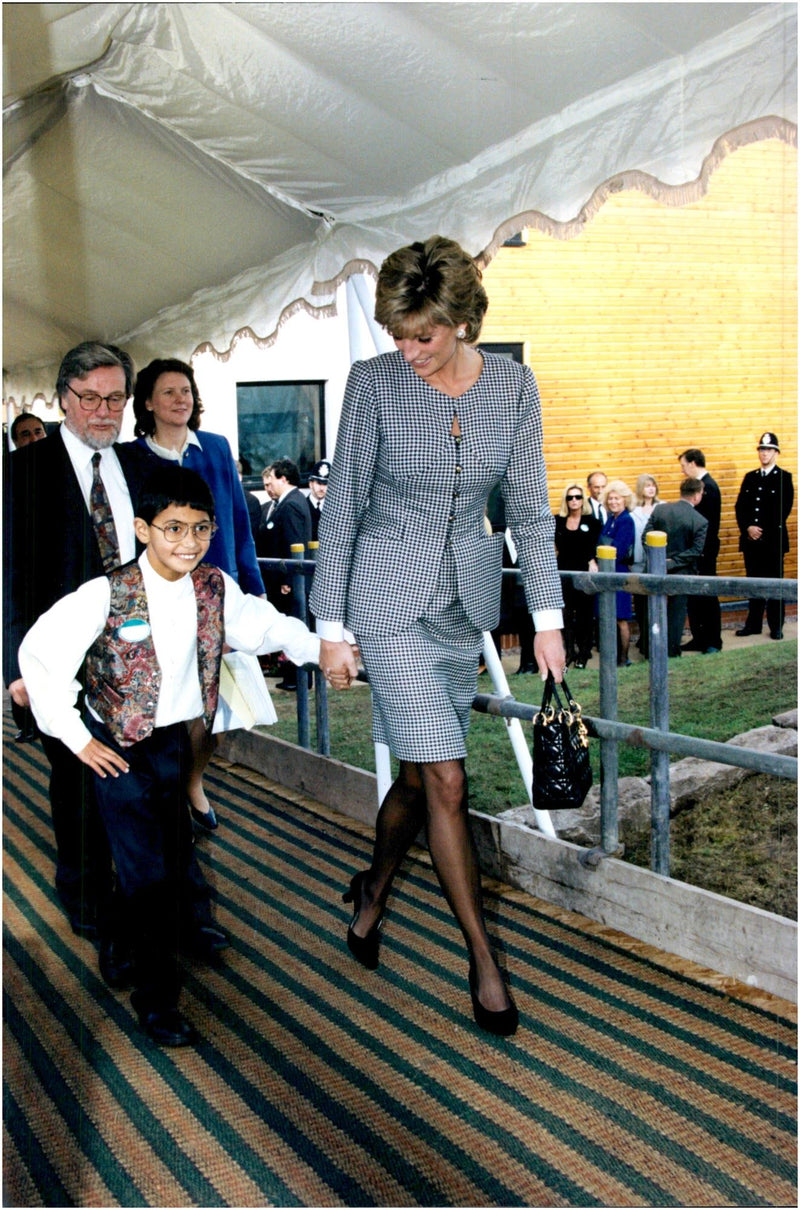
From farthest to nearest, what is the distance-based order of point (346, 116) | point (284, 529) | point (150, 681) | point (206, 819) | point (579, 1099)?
point (284, 529) < point (206, 819) < point (346, 116) < point (150, 681) < point (579, 1099)

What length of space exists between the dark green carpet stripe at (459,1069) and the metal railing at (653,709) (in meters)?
0.83

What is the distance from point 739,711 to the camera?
7.75 m

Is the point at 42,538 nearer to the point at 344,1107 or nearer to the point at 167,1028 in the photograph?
the point at 167,1028

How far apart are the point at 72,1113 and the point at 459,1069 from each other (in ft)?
3.02

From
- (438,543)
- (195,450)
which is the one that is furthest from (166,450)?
(438,543)

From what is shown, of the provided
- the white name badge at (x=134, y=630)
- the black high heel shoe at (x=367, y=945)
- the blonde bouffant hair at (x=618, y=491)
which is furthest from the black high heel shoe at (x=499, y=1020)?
the blonde bouffant hair at (x=618, y=491)

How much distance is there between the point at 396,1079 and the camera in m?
2.79

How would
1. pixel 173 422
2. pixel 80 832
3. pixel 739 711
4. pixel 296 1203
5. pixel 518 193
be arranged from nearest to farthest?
pixel 296 1203
pixel 518 193
pixel 80 832
pixel 173 422
pixel 739 711

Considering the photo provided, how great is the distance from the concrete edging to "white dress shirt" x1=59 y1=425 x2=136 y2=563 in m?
1.62

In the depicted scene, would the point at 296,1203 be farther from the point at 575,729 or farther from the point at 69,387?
the point at 69,387

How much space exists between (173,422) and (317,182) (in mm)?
1046

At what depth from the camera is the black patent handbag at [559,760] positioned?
3.13m

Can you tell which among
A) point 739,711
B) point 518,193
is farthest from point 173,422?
point 739,711

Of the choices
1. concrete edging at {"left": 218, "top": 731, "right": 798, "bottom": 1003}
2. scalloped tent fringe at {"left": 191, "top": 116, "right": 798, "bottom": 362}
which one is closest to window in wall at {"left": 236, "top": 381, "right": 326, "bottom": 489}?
scalloped tent fringe at {"left": 191, "top": 116, "right": 798, "bottom": 362}
